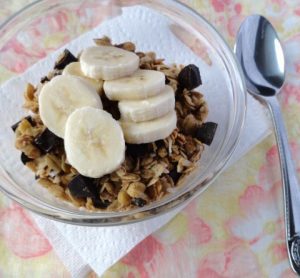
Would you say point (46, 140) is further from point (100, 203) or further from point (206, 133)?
point (206, 133)

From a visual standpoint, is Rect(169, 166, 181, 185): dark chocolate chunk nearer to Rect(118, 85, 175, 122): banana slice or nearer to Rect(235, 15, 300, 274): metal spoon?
Rect(118, 85, 175, 122): banana slice

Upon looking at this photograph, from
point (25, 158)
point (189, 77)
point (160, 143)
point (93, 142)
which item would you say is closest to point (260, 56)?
point (189, 77)

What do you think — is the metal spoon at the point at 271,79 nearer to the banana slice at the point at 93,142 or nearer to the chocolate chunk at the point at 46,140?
the banana slice at the point at 93,142

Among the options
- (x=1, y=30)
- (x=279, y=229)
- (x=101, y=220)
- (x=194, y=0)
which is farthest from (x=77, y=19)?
(x=279, y=229)

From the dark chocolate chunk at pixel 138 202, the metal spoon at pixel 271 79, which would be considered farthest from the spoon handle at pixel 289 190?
the dark chocolate chunk at pixel 138 202

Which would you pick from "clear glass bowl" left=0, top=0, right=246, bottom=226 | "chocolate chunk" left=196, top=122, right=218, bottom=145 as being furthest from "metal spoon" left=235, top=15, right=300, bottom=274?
"chocolate chunk" left=196, top=122, right=218, bottom=145
